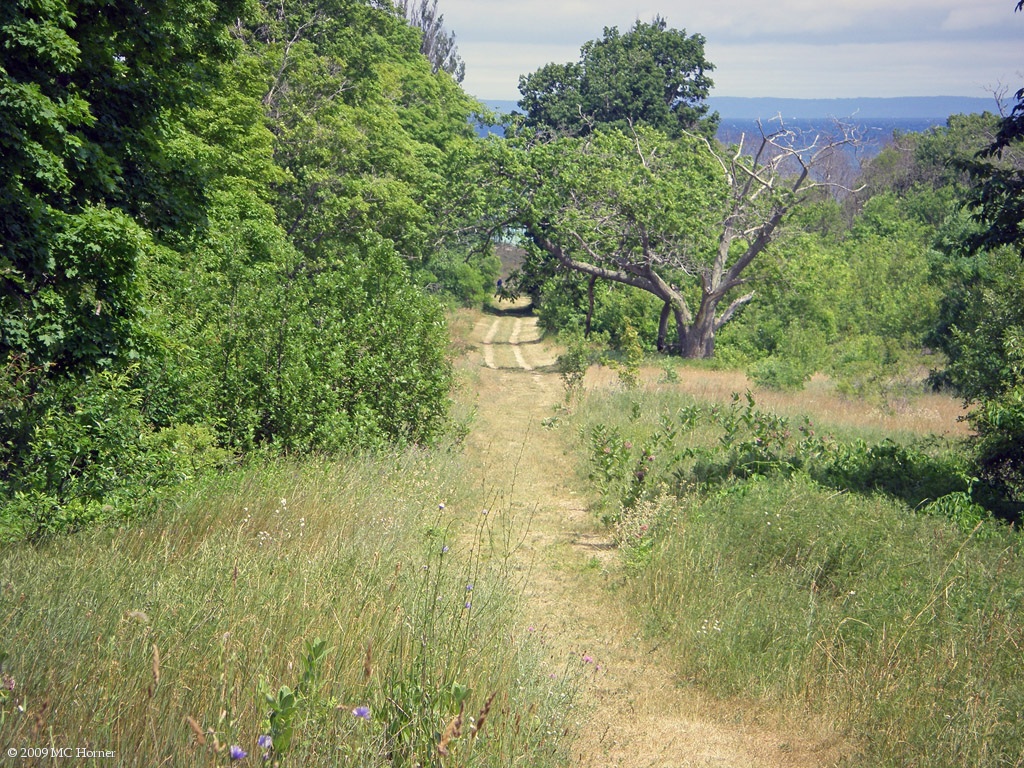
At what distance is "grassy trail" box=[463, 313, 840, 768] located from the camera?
533 centimetres

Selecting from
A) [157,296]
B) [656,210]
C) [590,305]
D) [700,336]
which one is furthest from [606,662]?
[590,305]

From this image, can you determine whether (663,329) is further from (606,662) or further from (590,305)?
(606,662)

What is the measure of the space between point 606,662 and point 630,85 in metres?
51.5

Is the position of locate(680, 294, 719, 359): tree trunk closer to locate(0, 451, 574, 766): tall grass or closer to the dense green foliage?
the dense green foliage

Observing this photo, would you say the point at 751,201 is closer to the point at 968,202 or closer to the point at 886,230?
the point at 968,202

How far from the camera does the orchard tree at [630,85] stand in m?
53.1

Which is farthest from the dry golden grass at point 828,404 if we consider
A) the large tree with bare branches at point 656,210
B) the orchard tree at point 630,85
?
the orchard tree at point 630,85

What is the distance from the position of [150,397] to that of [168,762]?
7.54 metres

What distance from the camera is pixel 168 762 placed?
312cm

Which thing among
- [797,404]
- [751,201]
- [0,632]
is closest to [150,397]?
[0,632]

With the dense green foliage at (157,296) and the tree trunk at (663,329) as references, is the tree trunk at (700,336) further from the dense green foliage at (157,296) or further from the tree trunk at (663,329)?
the dense green foliage at (157,296)

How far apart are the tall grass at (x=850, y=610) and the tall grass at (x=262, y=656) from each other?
Result: 1724 millimetres

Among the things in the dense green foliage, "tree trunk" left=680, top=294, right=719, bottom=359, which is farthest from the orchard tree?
the dense green foliage

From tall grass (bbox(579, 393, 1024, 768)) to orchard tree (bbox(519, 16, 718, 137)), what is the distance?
4536 centimetres
